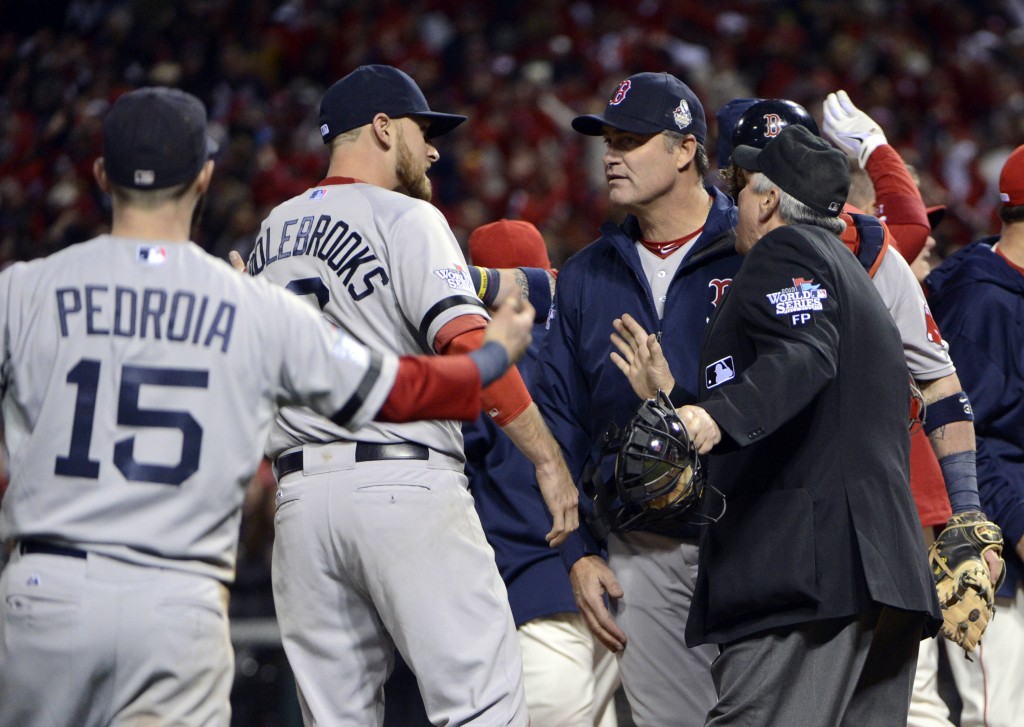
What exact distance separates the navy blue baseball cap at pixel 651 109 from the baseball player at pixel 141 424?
5.57 ft

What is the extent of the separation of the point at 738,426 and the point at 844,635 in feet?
1.94

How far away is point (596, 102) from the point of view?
453 inches

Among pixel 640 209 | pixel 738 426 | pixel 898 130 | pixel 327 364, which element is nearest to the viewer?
pixel 327 364

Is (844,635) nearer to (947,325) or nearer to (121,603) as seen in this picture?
(121,603)

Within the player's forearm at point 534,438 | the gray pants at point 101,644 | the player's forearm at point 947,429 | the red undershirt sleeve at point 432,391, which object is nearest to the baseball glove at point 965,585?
the player's forearm at point 947,429

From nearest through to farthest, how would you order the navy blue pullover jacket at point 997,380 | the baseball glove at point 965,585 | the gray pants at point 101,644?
the gray pants at point 101,644
the baseball glove at point 965,585
the navy blue pullover jacket at point 997,380

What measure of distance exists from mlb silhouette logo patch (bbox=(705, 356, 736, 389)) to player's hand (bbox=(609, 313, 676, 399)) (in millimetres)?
336

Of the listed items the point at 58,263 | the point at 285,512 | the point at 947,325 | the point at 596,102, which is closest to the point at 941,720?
the point at 947,325

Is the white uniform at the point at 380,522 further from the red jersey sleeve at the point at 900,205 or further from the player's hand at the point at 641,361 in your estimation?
the red jersey sleeve at the point at 900,205

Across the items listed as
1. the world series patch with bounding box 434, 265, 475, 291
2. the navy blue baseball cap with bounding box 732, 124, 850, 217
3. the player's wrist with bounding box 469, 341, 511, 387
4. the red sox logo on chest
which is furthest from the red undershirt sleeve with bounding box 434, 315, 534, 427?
the navy blue baseball cap with bounding box 732, 124, 850, 217

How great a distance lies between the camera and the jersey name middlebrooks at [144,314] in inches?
107

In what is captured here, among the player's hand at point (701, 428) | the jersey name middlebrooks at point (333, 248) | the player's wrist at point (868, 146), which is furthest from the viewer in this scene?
the player's wrist at point (868, 146)

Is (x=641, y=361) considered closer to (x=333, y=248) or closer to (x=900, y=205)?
(x=333, y=248)

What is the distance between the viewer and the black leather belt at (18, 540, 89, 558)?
8.80 feet
